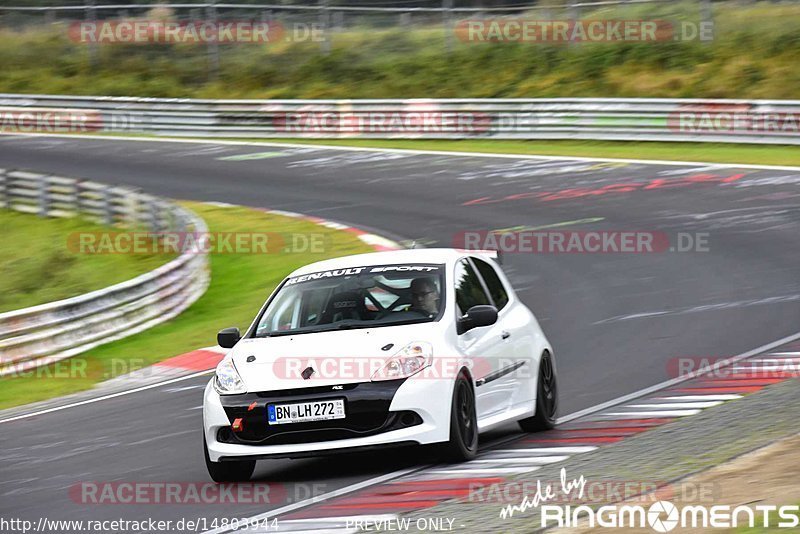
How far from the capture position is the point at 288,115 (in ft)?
112

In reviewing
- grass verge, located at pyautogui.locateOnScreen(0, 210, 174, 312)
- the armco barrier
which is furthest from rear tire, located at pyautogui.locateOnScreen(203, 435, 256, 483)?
the armco barrier

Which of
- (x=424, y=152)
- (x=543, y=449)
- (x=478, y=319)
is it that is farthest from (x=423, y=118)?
(x=543, y=449)

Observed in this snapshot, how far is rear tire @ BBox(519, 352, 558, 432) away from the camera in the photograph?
31.9 feet

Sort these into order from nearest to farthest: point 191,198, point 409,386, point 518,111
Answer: point 409,386
point 191,198
point 518,111

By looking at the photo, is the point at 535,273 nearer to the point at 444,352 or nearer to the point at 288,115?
the point at 444,352

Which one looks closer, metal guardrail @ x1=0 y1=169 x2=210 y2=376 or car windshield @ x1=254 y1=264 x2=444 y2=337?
car windshield @ x1=254 y1=264 x2=444 y2=337

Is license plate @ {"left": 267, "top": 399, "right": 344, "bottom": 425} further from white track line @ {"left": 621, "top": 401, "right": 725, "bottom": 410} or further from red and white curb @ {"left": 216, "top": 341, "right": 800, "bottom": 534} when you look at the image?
white track line @ {"left": 621, "top": 401, "right": 725, "bottom": 410}

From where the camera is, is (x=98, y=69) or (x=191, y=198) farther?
(x=98, y=69)

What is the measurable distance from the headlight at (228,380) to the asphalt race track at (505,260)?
25.4 inches

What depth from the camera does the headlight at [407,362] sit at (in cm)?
827

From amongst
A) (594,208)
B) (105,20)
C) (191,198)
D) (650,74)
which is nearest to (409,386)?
(594,208)

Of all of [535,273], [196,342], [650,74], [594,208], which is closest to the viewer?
[196,342]

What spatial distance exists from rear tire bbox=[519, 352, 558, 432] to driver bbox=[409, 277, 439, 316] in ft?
3.75

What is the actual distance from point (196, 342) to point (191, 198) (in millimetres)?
11285
